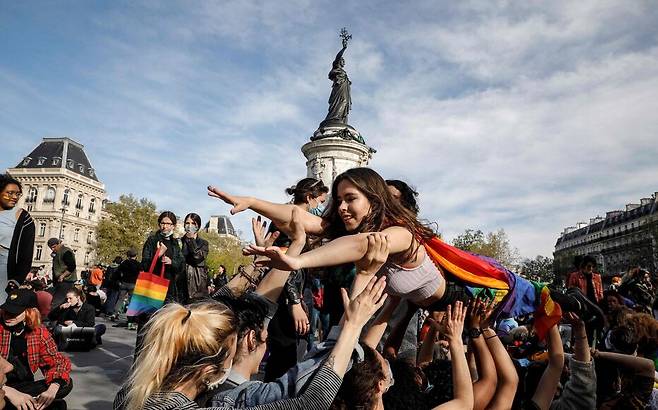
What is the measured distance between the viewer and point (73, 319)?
25.1ft

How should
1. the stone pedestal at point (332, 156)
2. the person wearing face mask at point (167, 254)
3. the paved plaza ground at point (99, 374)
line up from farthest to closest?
the stone pedestal at point (332, 156) < the person wearing face mask at point (167, 254) < the paved plaza ground at point (99, 374)

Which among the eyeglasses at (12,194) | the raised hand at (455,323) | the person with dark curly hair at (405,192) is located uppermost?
the person with dark curly hair at (405,192)

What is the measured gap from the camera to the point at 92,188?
7262 cm

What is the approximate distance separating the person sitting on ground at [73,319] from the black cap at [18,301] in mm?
3805

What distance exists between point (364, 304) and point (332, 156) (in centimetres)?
1447

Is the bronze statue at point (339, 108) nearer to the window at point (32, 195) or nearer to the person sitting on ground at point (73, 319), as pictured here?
the person sitting on ground at point (73, 319)

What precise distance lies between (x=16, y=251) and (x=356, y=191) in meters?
3.41

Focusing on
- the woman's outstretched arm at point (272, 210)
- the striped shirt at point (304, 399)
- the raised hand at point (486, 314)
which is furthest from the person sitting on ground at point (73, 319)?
the raised hand at point (486, 314)

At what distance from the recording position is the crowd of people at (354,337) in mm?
2035

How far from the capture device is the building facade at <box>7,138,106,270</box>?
6612 centimetres

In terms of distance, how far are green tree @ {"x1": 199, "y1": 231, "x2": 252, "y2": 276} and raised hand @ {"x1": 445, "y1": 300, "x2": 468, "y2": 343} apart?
60914 mm

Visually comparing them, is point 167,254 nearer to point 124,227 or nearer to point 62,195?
point 124,227

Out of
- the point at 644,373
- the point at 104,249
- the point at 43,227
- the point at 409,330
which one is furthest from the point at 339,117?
the point at 43,227

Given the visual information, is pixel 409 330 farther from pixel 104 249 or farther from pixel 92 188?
pixel 92 188
